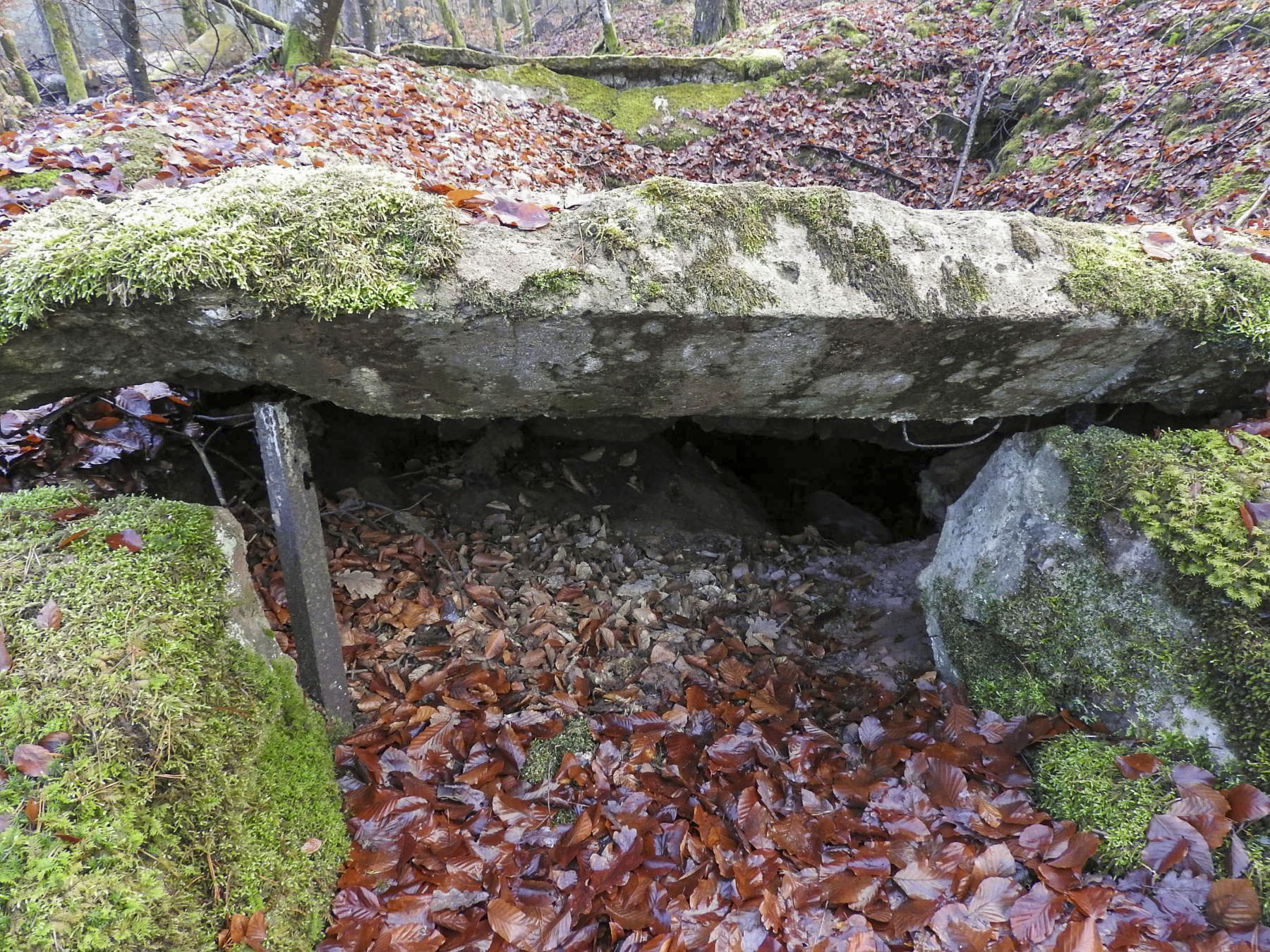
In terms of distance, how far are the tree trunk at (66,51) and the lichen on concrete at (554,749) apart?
495 inches

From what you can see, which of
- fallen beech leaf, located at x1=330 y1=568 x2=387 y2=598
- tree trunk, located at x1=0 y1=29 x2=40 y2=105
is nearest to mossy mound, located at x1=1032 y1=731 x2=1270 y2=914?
fallen beech leaf, located at x1=330 y1=568 x2=387 y2=598

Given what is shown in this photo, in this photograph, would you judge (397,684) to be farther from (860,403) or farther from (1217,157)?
(1217,157)

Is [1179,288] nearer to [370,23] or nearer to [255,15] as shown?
[255,15]

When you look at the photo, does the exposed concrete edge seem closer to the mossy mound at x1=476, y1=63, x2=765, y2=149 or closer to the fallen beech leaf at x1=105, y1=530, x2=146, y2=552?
the mossy mound at x1=476, y1=63, x2=765, y2=149

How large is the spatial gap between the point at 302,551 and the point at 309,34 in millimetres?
7607

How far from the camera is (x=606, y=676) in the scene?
344 centimetres

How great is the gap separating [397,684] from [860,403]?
2.73 meters

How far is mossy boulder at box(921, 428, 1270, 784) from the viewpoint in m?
2.36

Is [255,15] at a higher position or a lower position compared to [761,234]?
higher

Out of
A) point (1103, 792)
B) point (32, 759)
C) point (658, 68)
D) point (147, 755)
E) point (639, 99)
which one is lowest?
point (1103, 792)

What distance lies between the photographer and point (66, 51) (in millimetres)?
9789

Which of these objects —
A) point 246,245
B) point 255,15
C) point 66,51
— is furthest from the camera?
point 66,51

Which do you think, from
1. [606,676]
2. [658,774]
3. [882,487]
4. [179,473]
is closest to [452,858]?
[658,774]

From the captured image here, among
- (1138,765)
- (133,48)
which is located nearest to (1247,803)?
(1138,765)
